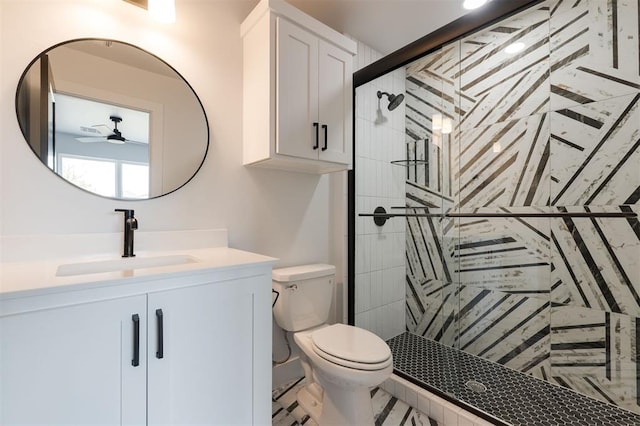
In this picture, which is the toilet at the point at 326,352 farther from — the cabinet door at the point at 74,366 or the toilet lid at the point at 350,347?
the cabinet door at the point at 74,366

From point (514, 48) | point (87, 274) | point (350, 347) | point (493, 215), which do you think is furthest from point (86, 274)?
point (514, 48)

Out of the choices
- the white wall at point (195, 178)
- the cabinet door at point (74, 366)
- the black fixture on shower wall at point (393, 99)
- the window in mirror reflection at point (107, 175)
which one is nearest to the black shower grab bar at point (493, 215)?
the white wall at point (195, 178)

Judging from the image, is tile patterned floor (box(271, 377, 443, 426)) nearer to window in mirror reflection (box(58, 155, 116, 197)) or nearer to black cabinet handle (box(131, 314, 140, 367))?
black cabinet handle (box(131, 314, 140, 367))

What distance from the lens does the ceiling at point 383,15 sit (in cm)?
180

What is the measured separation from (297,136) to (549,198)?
1681 millimetres

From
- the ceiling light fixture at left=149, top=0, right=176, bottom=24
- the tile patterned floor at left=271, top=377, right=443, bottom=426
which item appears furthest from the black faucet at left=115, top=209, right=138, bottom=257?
the tile patterned floor at left=271, top=377, right=443, bottom=426

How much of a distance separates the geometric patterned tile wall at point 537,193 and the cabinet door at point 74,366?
1934 millimetres

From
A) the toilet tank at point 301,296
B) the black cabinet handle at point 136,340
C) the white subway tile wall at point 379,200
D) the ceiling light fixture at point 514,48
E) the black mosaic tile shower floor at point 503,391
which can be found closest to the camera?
the black cabinet handle at point 136,340

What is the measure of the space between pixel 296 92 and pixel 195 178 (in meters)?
0.70

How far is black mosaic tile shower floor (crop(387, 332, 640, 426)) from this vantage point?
1.46 m

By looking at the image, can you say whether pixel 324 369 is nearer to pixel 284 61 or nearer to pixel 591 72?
pixel 284 61

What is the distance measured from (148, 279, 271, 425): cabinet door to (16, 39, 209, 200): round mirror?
67 centimetres

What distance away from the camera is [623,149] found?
1.63 meters

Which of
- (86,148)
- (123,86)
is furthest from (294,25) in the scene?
(86,148)
